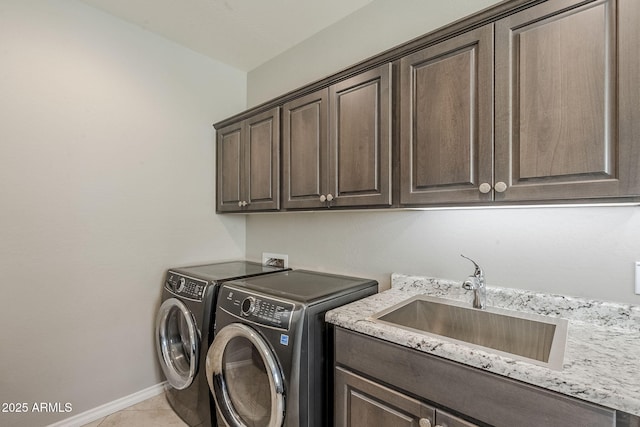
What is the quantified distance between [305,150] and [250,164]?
585 mm

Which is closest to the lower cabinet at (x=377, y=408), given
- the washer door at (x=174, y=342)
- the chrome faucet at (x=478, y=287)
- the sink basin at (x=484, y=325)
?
the sink basin at (x=484, y=325)

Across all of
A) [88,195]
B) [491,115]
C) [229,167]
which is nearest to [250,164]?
[229,167]

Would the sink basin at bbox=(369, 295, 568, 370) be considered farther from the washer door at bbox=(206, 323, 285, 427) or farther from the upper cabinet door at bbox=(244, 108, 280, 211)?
the upper cabinet door at bbox=(244, 108, 280, 211)

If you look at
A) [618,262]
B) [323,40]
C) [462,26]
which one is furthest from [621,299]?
[323,40]

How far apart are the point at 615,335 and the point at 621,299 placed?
167mm

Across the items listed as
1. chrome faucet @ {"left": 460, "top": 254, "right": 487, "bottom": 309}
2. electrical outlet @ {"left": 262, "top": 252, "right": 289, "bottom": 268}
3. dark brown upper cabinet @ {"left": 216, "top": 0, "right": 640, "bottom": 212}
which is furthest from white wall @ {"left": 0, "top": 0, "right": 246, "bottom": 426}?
chrome faucet @ {"left": 460, "top": 254, "right": 487, "bottom": 309}

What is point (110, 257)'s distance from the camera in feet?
6.66

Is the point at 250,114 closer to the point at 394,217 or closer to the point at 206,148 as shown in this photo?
the point at 206,148

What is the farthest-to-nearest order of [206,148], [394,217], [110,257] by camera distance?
[206,148]
[110,257]
[394,217]

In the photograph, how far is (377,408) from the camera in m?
1.11

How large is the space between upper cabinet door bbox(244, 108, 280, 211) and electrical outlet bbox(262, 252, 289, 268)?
511 mm

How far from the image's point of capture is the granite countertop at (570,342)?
2.42ft

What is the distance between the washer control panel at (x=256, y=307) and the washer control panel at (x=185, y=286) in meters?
0.22

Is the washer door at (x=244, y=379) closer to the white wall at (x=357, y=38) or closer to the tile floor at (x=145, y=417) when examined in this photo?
the tile floor at (x=145, y=417)
